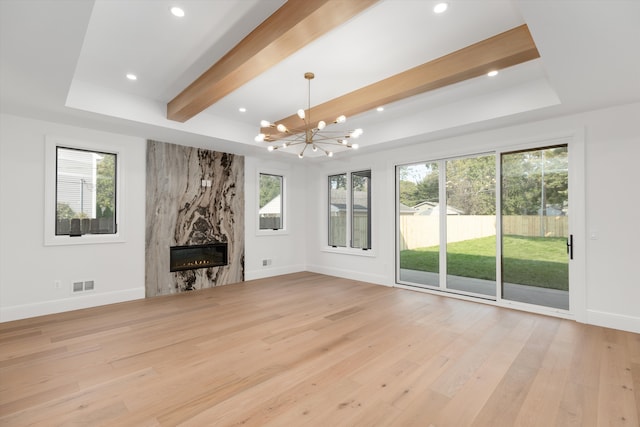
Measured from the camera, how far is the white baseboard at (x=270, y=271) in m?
6.58

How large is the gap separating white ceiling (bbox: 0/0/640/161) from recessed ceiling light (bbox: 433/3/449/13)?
55 millimetres

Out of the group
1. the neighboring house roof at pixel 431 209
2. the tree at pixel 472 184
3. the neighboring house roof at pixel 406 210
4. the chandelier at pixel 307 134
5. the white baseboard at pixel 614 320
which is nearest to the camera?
the white baseboard at pixel 614 320

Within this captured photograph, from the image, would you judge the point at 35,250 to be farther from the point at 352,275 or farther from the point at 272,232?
the point at 352,275

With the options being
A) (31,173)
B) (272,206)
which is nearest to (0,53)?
(31,173)

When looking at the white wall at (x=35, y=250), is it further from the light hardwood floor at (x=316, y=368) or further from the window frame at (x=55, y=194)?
the light hardwood floor at (x=316, y=368)

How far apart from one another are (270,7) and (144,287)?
477 centimetres

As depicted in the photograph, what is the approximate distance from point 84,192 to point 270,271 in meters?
3.78

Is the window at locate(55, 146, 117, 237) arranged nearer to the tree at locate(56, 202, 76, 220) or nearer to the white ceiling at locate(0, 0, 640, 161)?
the tree at locate(56, 202, 76, 220)

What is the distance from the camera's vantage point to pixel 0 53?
2.54 m

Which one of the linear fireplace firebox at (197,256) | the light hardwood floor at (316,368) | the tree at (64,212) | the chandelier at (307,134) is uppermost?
the chandelier at (307,134)

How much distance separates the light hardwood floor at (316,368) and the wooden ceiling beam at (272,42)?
2.86 meters

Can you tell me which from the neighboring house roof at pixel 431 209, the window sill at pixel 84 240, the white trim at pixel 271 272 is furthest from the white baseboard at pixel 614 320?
the window sill at pixel 84 240

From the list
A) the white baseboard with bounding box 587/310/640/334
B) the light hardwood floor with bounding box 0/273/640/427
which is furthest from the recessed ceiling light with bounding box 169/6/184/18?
the white baseboard with bounding box 587/310/640/334

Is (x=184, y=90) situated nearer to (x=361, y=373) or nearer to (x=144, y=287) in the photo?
(x=144, y=287)
